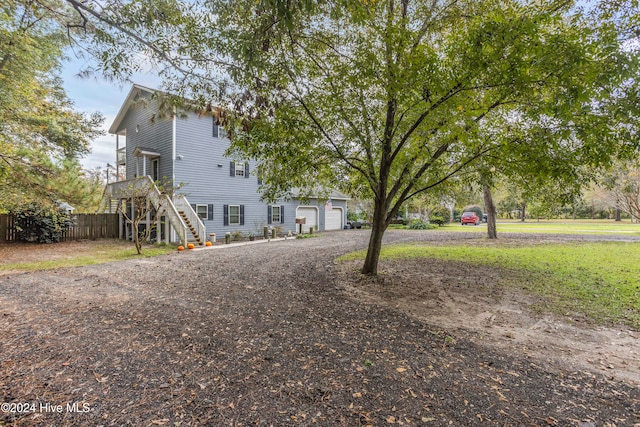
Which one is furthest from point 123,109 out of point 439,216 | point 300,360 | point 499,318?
point 439,216

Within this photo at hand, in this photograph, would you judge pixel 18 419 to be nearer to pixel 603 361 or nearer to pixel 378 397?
pixel 378 397

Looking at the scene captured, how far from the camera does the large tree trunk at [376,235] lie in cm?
687

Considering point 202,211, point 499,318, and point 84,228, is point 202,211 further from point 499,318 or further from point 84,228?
point 499,318

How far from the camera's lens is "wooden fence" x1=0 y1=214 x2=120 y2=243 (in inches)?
489

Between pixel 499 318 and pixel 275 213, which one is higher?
pixel 275 213

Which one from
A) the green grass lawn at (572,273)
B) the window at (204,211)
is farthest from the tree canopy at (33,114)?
the green grass lawn at (572,273)

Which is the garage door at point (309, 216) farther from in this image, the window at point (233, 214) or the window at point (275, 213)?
the window at point (233, 214)

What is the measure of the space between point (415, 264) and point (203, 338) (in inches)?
264

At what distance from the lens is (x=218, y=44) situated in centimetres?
429

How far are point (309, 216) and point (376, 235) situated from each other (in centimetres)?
1443

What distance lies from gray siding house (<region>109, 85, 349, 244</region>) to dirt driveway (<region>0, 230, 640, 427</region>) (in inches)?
313

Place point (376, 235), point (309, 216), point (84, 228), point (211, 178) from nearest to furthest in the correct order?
point (376, 235) < point (84, 228) < point (211, 178) < point (309, 216)

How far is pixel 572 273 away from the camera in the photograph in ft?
24.6

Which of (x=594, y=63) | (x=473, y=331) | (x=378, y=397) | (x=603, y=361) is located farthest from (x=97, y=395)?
(x=594, y=63)
